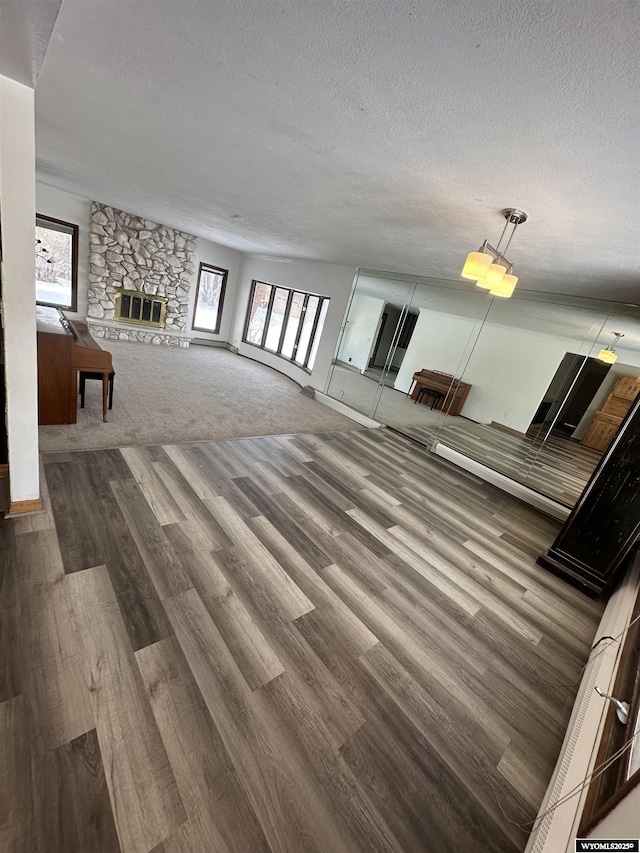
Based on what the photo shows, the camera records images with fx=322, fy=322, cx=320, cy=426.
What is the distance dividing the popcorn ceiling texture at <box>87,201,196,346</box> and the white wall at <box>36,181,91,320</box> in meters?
0.13

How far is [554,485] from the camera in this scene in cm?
422

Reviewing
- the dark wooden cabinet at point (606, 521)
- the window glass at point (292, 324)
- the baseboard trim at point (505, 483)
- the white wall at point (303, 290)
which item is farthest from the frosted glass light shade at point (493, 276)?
the window glass at point (292, 324)

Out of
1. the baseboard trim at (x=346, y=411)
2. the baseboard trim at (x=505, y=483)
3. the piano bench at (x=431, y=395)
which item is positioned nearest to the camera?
the baseboard trim at (x=505, y=483)

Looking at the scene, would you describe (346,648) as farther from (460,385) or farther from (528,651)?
(460,385)

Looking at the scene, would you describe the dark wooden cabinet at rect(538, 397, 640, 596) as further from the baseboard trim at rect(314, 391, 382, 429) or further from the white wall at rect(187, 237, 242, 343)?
the white wall at rect(187, 237, 242, 343)

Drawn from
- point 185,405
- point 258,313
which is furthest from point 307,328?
point 185,405

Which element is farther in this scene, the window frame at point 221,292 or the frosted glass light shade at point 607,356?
the window frame at point 221,292

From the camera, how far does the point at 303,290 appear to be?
7215mm

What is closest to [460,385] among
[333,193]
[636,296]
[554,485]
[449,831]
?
[554,485]

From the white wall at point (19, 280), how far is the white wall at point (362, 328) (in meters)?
5.21

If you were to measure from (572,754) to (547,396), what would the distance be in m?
4.21

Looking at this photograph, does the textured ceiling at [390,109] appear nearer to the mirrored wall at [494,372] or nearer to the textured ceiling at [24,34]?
the textured ceiling at [24,34]

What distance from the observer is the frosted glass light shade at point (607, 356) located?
151 inches

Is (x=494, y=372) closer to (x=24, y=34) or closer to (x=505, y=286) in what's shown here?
(x=505, y=286)
